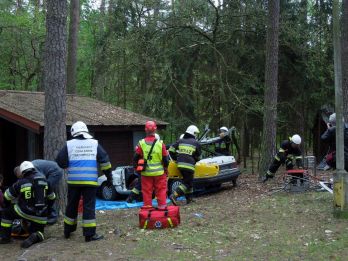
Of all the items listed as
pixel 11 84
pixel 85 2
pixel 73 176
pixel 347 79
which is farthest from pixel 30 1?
pixel 73 176

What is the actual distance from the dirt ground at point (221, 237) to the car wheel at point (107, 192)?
104 inches

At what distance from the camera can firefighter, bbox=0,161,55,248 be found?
7867 millimetres

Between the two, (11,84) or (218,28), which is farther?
(11,84)

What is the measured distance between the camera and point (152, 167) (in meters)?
9.34

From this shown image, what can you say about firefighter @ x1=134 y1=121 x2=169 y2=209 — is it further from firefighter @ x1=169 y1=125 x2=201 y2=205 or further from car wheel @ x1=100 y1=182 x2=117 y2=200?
car wheel @ x1=100 y1=182 x2=117 y2=200

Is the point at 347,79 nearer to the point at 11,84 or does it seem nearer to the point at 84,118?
the point at 84,118

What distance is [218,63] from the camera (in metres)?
18.0

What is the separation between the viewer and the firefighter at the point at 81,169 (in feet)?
25.8

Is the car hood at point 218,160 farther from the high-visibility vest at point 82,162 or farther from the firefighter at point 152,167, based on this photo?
the high-visibility vest at point 82,162

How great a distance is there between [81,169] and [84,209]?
659mm

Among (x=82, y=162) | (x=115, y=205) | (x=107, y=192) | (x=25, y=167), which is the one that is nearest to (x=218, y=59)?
(x=107, y=192)

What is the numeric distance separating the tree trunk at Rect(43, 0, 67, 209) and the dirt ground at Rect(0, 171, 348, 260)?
1656mm

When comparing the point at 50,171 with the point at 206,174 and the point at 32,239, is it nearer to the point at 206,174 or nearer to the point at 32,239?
the point at 32,239

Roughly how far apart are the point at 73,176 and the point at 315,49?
12290 millimetres
